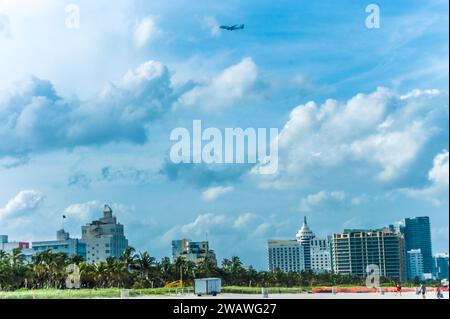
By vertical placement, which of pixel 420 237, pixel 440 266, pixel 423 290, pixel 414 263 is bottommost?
pixel 423 290

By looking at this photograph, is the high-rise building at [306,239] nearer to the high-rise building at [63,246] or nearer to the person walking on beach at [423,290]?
the person walking on beach at [423,290]

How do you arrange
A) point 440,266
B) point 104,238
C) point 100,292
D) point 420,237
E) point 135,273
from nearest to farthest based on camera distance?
point 100,292, point 420,237, point 440,266, point 104,238, point 135,273

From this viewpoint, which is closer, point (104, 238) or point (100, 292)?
point (100, 292)

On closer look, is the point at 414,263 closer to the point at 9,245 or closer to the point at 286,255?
the point at 286,255

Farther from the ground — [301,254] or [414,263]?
[301,254]

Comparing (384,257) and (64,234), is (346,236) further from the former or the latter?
(64,234)

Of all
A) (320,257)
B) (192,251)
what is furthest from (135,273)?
(320,257)

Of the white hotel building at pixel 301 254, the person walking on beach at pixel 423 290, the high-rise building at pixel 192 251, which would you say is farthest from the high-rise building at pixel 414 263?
the high-rise building at pixel 192 251
